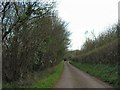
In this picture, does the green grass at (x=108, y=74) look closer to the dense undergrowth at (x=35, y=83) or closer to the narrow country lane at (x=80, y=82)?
the narrow country lane at (x=80, y=82)

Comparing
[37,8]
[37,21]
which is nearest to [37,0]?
[37,8]

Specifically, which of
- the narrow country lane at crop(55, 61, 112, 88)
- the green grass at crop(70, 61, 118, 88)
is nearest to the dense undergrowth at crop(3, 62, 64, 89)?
the narrow country lane at crop(55, 61, 112, 88)

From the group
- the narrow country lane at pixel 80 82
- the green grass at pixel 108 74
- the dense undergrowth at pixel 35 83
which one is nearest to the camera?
the dense undergrowth at pixel 35 83

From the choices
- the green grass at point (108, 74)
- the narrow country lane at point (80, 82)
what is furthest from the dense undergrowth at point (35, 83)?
the green grass at point (108, 74)

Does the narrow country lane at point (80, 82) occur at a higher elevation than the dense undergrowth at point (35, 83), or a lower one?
lower

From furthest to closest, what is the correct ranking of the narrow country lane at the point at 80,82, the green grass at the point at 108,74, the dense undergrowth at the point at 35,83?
the green grass at the point at 108,74
the narrow country lane at the point at 80,82
the dense undergrowth at the point at 35,83

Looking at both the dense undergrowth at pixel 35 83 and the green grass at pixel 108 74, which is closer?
the dense undergrowth at pixel 35 83

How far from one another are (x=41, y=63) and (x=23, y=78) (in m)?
13.4

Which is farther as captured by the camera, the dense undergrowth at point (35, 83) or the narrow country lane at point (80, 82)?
the narrow country lane at point (80, 82)

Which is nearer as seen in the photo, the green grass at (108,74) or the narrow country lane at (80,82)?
the narrow country lane at (80,82)

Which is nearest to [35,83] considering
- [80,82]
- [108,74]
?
[80,82]

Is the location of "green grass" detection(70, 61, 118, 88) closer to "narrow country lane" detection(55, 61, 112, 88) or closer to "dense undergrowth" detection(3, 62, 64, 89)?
"narrow country lane" detection(55, 61, 112, 88)

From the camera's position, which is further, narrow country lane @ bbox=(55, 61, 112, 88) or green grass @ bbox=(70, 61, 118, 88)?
green grass @ bbox=(70, 61, 118, 88)

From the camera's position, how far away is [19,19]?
16.0 meters
